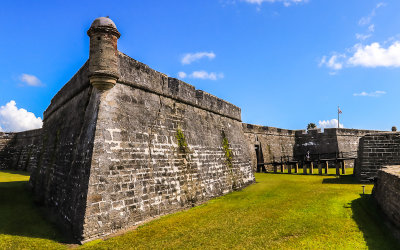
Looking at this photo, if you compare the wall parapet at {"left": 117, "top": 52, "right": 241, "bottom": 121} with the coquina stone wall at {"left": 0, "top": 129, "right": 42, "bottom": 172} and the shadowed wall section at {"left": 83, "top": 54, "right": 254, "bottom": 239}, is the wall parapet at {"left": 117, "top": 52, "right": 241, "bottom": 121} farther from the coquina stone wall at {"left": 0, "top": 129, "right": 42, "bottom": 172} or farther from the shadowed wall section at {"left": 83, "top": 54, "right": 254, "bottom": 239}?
the coquina stone wall at {"left": 0, "top": 129, "right": 42, "bottom": 172}

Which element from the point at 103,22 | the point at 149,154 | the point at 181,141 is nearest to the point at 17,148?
the point at 181,141

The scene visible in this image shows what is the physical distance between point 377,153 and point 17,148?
2968 cm

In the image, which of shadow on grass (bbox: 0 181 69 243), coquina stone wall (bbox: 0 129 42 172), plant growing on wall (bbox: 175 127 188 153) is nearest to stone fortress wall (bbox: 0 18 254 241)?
plant growing on wall (bbox: 175 127 188 153)

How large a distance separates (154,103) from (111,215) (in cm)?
424

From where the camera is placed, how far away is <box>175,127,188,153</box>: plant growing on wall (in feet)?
31.6

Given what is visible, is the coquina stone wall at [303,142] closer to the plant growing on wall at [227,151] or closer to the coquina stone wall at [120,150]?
the plant growing on wall at [227,151]

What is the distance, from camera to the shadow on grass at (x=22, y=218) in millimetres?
6426

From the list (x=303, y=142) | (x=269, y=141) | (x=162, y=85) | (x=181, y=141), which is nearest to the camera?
(x=162, y=85)

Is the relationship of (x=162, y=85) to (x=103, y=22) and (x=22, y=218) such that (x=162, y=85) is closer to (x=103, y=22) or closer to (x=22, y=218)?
(x=103, y=22)

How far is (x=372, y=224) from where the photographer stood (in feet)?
21.0

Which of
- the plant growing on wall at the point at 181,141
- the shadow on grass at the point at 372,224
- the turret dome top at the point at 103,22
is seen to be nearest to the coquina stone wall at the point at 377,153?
the shadow on grass at the point at 372,224

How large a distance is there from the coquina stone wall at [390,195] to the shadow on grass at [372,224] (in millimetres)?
214

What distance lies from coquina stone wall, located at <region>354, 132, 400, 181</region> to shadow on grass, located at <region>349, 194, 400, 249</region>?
5.25 metres

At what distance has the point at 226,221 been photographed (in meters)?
7.11
